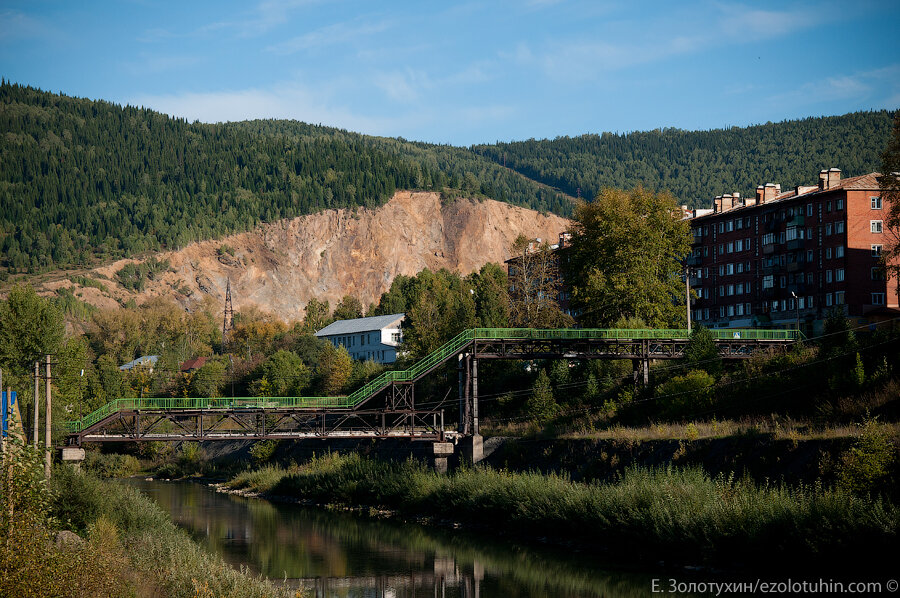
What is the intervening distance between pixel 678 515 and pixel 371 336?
407 feet

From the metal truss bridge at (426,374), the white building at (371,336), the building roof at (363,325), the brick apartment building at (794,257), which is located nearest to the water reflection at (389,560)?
the metal truss bridge at (426,374)

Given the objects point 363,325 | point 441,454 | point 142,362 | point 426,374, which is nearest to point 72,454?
point 441,454

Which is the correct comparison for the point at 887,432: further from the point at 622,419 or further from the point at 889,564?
the point at 622,419

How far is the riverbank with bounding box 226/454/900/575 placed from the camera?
3256 cm

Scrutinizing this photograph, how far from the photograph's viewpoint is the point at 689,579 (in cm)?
3628

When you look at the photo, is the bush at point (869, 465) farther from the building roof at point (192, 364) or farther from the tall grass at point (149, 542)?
the building roof at point (192, 364)

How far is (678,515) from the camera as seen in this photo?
128 ft

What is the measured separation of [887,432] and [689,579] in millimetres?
9639

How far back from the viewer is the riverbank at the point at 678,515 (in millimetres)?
32562

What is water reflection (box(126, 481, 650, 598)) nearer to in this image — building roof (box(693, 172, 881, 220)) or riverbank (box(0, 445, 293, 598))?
riverbank (box(0, 445, 293, 598))

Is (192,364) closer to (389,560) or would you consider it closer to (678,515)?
(389,560)

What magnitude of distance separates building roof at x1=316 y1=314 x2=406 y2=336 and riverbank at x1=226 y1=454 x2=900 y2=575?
95.3 meters

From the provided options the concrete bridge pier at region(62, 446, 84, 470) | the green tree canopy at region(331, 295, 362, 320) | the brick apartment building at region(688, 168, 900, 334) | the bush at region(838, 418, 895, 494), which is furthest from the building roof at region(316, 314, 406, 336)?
the bush at region(838, 418, 895, 494)

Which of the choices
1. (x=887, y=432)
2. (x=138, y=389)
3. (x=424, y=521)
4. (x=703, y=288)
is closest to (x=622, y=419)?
(x=424, y=521)
